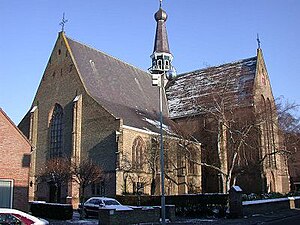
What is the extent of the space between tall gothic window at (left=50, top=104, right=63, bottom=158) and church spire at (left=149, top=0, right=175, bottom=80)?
662 inches

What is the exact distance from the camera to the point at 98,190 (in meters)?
31.7

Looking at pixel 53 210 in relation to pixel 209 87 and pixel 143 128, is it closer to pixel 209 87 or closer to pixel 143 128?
pixel 143 128

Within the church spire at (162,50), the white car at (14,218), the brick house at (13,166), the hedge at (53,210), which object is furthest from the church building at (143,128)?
the white car at (14,218)

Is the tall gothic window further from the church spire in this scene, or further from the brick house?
the church spire

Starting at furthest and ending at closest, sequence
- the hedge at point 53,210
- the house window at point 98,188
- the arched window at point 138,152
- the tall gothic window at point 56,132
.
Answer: the tall gothic window at point 56,132, the arched window at point 138,152, the house window at point 98,188, the hedge at point 53,210

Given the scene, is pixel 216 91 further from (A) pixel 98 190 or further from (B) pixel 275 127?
(A) pixel 98 190

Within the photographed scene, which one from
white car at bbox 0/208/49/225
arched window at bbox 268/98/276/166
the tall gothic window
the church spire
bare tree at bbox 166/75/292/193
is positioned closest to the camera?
white car at bbox 0/208/49/225

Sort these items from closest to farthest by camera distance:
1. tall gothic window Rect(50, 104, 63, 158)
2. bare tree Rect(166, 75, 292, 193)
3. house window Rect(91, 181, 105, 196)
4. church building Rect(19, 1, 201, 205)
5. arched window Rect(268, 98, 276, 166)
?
bare tree Rect(166, 75, 292, 193), house window Rect(91, 181, 105, 196), church building Rect(19, 1, 201, 205), arched window Rect(268, 98, 276, 166), tall gothic window Rect(50, 104, 63, 158)

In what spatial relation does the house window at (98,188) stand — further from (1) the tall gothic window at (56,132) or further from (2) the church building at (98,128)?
(1) the tall gothic window at (56,132)

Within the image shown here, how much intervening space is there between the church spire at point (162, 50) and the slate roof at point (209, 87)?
8.20 feet

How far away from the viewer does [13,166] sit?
20547 millimetres

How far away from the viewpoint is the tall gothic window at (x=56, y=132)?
117ft

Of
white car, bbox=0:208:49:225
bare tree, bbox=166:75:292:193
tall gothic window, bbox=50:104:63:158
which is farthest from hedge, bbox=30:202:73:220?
bare tree, bbox=166:75:292:193

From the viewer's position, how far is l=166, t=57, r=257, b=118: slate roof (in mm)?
37072
